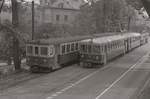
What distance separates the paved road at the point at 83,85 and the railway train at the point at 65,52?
1049mm

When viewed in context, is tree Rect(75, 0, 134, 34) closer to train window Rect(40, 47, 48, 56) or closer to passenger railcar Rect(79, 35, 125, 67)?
passenger railcar Rect(79, 35, 125, 67)

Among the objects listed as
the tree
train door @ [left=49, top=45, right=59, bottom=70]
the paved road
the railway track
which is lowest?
the paved road

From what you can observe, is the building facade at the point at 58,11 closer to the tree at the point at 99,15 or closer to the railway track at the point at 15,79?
the tree at the point at 99,15

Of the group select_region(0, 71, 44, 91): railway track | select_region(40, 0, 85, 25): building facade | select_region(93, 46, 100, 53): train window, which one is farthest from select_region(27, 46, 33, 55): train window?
select_region(40, 0, 85, 25): building facade

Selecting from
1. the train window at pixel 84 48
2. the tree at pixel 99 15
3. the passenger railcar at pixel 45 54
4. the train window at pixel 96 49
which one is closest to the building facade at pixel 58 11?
the tree at pixel 99 15

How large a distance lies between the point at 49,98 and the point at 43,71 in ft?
30.2

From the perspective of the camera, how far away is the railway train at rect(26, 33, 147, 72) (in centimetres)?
2441

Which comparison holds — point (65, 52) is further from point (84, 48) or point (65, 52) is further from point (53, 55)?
point (53, 55)

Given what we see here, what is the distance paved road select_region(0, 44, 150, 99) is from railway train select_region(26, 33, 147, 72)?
1.05m

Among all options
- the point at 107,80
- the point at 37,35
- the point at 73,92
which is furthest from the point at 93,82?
the point at 37,35

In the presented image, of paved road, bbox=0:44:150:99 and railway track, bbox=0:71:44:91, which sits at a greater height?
railway track, bbox=0:71:44:91

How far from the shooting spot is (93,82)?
21062 mm

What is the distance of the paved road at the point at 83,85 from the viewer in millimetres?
17000

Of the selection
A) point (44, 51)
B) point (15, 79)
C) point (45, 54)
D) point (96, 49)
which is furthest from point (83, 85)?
point (96, 49)
